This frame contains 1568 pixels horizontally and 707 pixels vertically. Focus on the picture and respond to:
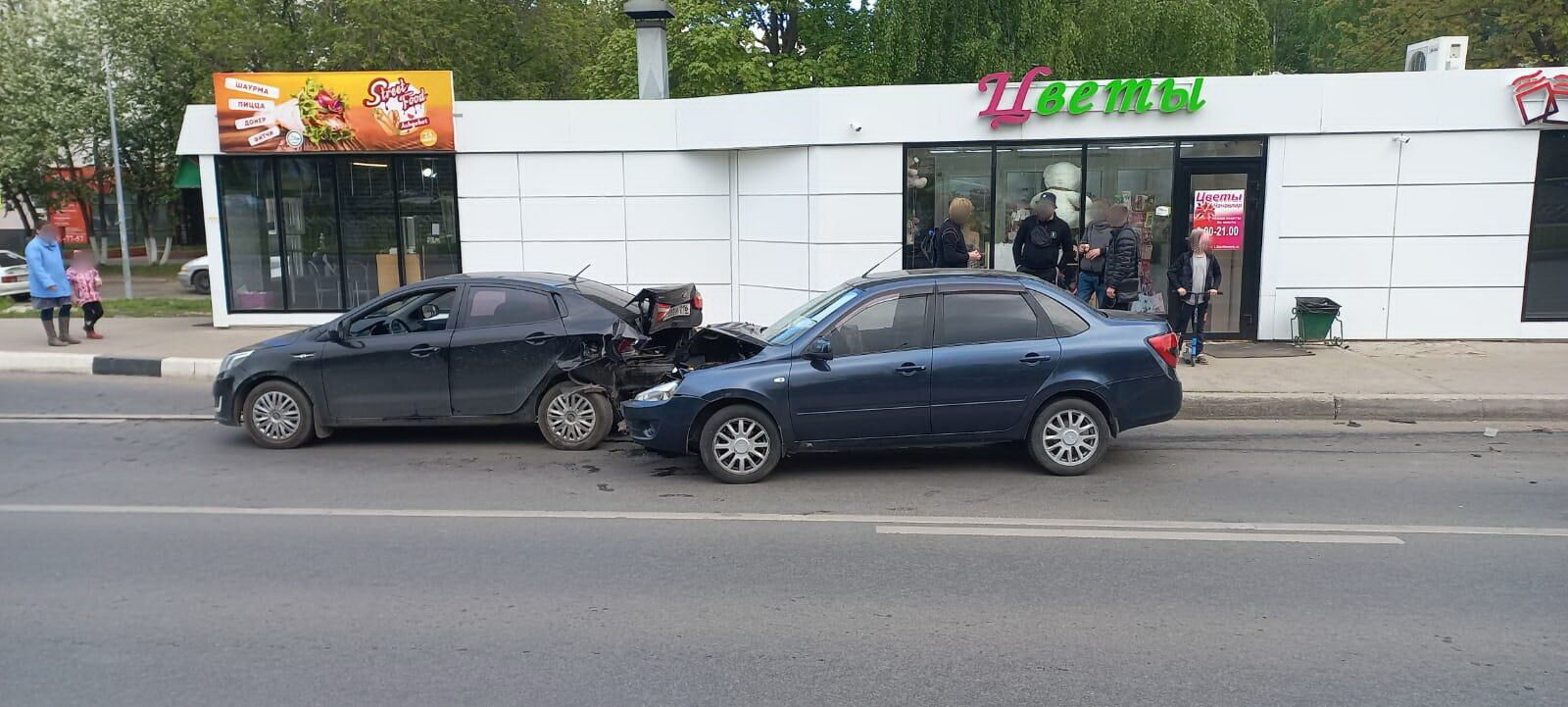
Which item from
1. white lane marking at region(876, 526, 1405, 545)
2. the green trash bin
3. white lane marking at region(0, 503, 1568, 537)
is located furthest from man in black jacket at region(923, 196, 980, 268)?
white lane marking at region(876, 526, 1405, 545)

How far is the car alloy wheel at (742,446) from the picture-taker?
7.65 m

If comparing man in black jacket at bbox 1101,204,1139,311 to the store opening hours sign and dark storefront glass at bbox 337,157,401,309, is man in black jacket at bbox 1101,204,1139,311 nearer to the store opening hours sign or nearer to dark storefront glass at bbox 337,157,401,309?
the store opening hours sign

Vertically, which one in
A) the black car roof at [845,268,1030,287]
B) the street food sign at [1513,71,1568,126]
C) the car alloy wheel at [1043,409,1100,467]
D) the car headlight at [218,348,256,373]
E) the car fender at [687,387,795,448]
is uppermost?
the street food sign at [1513,71,1568,126]

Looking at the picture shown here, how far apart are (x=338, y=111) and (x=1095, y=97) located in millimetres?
10602

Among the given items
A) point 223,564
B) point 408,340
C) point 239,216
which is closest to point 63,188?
point 239,216

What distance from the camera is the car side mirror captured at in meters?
7.55

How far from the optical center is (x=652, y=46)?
52.4 feet

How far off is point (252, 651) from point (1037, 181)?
11078 millimetres

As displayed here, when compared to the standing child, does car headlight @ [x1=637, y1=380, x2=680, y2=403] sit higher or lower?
lower

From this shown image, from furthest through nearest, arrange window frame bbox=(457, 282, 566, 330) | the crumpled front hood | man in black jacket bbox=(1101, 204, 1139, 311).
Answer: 1. man in black jacket bbox=(1101, 204, 1139, 311)
2. window frame bbox=(457, 282, 566, 330)
3. the crumpled front hood

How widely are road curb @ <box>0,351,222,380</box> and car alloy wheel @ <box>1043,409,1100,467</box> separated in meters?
10.2

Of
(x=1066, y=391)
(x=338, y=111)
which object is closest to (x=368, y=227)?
(x=338, y=111)

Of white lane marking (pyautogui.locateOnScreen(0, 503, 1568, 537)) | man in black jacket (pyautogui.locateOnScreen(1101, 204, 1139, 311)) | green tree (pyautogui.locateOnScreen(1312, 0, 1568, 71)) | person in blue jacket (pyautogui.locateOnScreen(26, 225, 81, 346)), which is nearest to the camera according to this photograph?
white lane marking (pyautogui.locateOnScreen(0, 503, 1568, 537))

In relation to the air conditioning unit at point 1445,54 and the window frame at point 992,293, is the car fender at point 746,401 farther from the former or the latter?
the air conditioning unit at point 1445,54
